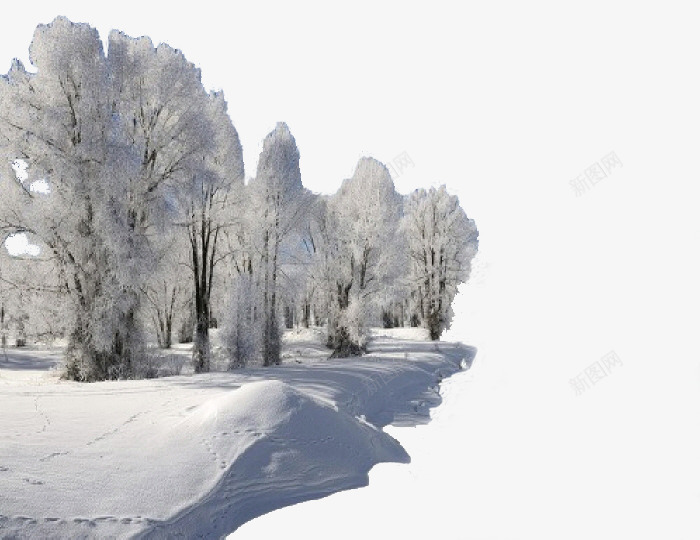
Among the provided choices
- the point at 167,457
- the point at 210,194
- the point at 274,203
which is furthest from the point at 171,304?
the point at 167,457

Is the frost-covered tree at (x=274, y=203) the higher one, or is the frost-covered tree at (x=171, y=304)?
the frost-covered tree at (x=274, y=203)

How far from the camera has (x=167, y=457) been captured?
6254 mm

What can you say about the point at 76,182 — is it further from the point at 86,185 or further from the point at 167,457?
the point at 167,457

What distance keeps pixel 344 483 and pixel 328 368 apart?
8847 millimetres

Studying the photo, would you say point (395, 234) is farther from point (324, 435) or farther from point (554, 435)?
point (324, 435)

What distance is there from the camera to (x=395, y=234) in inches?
1053

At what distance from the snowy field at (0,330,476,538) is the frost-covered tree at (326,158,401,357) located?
13.7 m

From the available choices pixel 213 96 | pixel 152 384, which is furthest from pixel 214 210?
pixel 152 384

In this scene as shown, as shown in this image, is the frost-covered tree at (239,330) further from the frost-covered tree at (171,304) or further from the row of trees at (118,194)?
the frost-covered tree at (171,304)

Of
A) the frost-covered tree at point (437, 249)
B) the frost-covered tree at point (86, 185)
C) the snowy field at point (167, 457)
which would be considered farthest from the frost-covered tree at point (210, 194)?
the frost-covered tree at point (437, 249)

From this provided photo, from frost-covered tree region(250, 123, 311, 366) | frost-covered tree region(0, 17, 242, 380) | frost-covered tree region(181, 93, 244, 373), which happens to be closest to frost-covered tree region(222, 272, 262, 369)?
frost-covered tree region(181, 93, 244, 373)

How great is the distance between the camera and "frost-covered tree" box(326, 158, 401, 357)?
24109 mm

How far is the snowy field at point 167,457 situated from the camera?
16.7ft

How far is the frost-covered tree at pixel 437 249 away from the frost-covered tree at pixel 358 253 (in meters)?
8.25
